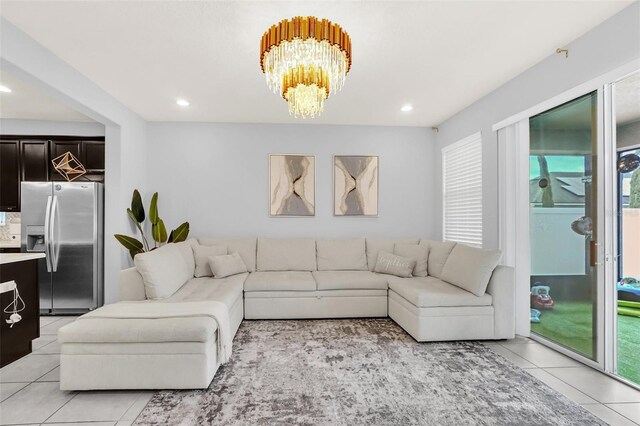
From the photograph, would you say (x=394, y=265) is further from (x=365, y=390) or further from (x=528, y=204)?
(x=365, y=390)

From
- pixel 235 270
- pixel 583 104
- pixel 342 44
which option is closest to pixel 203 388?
pixel 235 270

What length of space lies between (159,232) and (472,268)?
3.86m

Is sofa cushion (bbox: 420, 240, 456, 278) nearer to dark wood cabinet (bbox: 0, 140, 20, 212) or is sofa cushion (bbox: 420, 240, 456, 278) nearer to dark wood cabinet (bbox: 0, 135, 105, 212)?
dark wood cabinet (bbox: 0, 135, 105, 212)

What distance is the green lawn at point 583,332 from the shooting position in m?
2.53

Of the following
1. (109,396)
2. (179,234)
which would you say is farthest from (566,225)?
(179,234)

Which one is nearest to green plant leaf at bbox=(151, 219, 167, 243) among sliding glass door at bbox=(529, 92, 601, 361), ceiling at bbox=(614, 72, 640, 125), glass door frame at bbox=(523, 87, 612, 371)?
sliding glass door at bbox=(529, 92, 601, 361)

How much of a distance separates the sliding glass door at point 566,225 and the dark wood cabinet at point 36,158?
5444mm

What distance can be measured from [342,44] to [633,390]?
3075mm

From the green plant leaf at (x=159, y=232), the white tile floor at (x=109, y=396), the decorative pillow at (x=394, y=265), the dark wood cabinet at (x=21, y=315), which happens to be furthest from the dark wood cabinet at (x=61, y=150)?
the decorative pillow at (x=394, y=265)

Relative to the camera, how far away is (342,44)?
2.09 m

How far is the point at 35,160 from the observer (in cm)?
446

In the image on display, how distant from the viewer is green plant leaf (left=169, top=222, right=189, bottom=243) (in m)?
4.49

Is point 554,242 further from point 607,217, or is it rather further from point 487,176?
point 487,176

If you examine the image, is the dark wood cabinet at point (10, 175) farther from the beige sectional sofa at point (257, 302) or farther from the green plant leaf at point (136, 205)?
the beige sectional sofa at point (257, 302)
